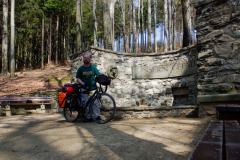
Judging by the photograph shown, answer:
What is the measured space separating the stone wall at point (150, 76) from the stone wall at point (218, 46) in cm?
184

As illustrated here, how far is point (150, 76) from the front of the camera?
24.0 feet

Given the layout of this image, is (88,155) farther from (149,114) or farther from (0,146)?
(149,114)

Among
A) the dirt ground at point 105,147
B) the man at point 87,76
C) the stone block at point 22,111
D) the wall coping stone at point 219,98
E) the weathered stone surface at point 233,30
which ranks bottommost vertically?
the stone block at point 22,111

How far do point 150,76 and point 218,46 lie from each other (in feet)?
10.9

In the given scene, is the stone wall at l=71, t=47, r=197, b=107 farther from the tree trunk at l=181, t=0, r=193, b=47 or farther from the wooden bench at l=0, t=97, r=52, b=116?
the wooden bench at l=0, t=97, r=52, b=116

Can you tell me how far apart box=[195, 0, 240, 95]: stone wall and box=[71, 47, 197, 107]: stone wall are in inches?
72.6

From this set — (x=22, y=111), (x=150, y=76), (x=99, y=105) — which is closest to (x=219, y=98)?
(x=99, y=105)

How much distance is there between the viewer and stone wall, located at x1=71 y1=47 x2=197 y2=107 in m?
6.51

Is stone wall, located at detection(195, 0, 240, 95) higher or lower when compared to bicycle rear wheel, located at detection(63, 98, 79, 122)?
higher

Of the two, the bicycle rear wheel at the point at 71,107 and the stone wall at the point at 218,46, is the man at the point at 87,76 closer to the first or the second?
the bicycle rear wheel at the point at 71,107

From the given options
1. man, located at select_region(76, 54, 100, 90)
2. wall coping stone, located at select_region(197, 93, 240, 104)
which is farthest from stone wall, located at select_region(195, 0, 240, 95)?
man, located at select_region(76, 54, 100, 90)

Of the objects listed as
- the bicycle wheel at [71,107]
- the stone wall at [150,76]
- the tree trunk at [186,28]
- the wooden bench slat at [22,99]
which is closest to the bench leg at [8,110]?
the wooden bench slat at [22,99]

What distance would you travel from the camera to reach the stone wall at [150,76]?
6.51 m

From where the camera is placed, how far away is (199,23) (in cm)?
461
